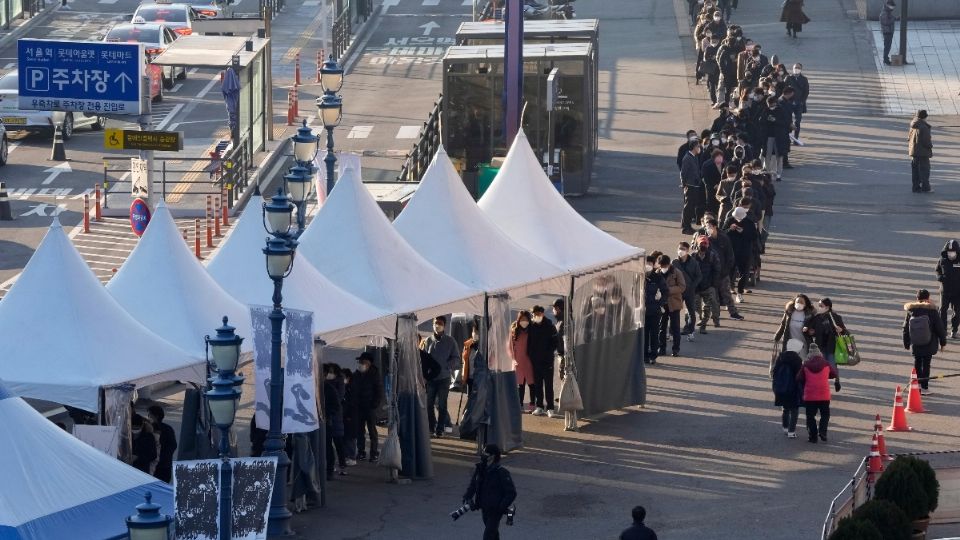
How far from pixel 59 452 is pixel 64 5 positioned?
45553 millimetres

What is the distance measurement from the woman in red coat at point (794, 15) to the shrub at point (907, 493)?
116ft

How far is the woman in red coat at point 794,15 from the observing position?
53.0 m

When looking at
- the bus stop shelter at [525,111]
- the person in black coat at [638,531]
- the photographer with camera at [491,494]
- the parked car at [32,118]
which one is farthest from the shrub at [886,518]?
the parked car at [32,118]

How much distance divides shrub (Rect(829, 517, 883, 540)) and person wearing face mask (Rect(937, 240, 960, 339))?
10753mm

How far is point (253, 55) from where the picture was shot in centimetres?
4044

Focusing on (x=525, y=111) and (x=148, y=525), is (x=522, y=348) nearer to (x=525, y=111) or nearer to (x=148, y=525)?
(x=148, y=525)

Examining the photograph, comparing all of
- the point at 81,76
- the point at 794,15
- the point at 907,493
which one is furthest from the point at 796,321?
the point at 794,15

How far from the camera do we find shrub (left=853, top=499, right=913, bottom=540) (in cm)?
1764

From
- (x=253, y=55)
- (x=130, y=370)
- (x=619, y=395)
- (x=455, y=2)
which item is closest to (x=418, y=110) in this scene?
(x=253, y=55)

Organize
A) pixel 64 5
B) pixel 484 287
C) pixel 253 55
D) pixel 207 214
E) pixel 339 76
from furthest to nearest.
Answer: pixel 64 5 → pixel 253 55 → pixel 207 214 → pixel 339 76 → pixel 484 287

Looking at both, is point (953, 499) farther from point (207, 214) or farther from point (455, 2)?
point (455, 2)

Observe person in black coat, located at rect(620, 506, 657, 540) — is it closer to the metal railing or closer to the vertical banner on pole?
the vertical banner on pole

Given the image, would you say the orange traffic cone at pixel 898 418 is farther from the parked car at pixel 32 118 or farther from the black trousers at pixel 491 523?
the parked car at pixel 32 118

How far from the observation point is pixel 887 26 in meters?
49.7
